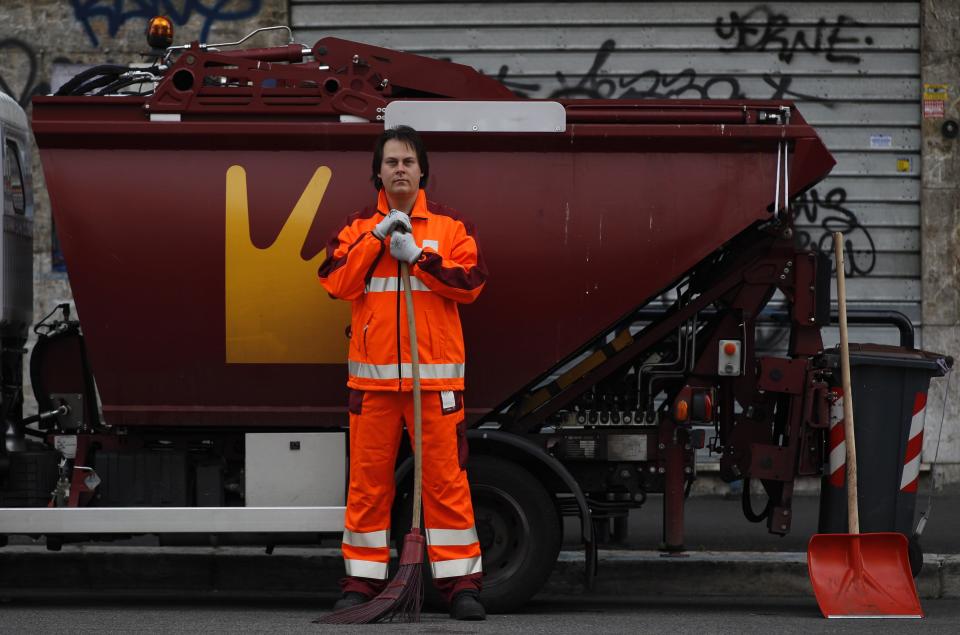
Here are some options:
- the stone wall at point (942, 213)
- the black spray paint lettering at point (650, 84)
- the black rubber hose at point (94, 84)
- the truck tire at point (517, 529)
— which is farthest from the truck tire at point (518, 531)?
the stone wall at point (942, 213)

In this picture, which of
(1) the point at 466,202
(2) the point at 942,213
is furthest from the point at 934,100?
(1) the point at 466,202

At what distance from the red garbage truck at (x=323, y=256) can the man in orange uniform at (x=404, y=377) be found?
9.7 inches

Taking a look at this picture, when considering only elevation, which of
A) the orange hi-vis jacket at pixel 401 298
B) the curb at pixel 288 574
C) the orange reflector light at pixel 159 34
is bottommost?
the curb at pixel 288 574

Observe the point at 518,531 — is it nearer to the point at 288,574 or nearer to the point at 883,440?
the point at 288,574

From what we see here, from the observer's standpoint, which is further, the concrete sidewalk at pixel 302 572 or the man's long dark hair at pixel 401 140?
the concrete sidewalk at pixel 302 572

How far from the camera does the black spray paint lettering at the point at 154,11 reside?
1005cm

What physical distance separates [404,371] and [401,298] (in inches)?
11.0

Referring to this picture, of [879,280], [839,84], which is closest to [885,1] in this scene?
[839,84]

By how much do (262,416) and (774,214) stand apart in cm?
224

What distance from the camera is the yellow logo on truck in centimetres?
595

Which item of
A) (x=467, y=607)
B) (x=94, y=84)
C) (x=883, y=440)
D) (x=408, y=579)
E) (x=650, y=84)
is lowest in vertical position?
(x=467, y=607)

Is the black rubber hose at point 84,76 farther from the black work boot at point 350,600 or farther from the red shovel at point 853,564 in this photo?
the red shovel at point 853,564

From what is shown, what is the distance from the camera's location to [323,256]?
5.98m

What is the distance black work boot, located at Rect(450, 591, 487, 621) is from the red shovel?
4.37 feet
